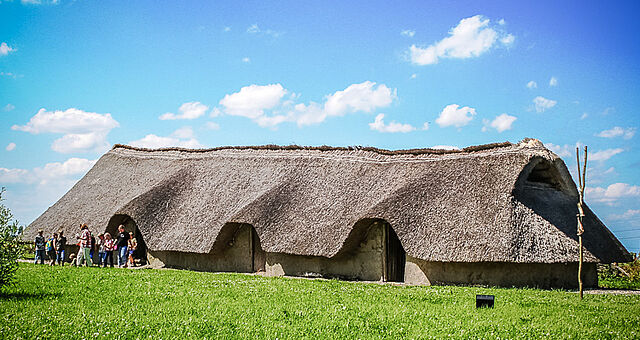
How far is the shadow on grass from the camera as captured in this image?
556 inches

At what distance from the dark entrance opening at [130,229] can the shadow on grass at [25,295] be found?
11.4 meters

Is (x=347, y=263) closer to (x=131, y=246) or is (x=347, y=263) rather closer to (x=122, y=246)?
(x=131, y=246)

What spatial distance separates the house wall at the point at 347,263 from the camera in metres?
21.3

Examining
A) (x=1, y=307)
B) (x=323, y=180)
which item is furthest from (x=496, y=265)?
(x=1, y=307)

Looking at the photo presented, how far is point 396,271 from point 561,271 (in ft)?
19.3

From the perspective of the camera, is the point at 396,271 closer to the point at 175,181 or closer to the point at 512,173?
the point at 512,173

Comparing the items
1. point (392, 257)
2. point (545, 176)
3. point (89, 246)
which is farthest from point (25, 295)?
point (545, 176)

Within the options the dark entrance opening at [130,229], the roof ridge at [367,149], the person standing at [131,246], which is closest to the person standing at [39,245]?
the dark entrance opening at [130,229]

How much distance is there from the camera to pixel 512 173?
2023 cm

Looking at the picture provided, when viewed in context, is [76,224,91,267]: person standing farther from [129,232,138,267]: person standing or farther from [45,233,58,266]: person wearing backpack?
[45,233,58,266]: person wearing backpack

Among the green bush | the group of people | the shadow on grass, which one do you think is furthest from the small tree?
the green bush

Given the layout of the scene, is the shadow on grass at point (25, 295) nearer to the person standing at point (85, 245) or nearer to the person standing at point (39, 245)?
the person standing at point (85, 245)

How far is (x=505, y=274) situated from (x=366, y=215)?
5.20m

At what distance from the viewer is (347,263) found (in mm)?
21766
